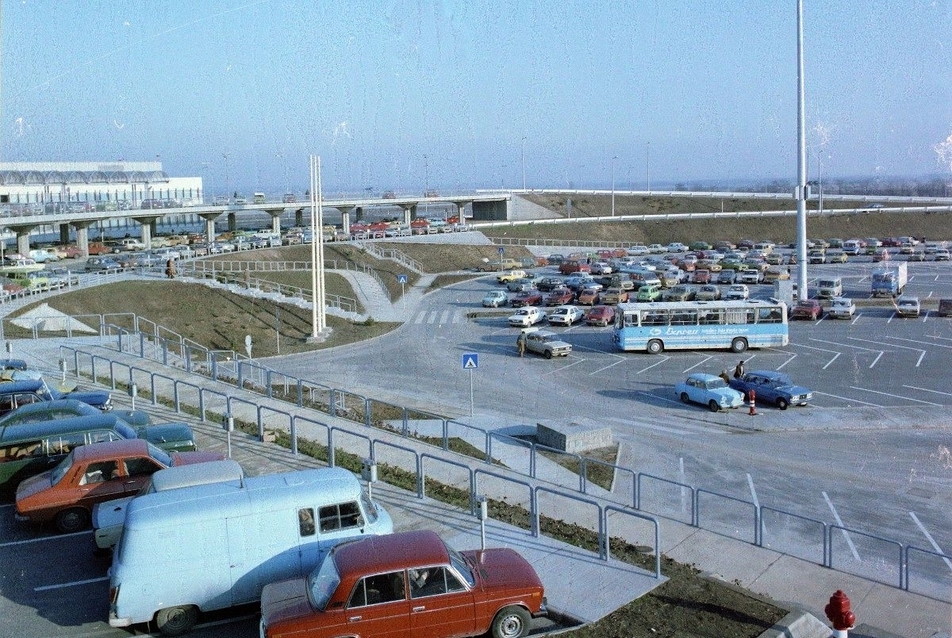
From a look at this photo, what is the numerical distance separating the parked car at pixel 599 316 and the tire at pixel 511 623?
33004 mm

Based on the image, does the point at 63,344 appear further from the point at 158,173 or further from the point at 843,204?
the point at 843,204

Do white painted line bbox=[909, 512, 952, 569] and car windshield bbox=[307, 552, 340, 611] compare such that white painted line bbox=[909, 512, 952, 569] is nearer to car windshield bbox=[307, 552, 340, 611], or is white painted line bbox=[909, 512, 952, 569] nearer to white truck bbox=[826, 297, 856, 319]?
car windshield bbox=[307, 552, 340, 611]

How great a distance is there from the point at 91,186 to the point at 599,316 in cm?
6807

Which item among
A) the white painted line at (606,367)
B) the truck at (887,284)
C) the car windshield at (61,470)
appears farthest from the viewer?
the truck at (887,284)

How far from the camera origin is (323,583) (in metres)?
9.26

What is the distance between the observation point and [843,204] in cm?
11794

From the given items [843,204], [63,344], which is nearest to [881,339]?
[63,344]

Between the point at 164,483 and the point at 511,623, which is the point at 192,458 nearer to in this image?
the point at 164,483

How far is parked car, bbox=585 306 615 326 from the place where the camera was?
4200cm

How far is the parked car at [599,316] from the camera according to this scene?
42000 millimetres

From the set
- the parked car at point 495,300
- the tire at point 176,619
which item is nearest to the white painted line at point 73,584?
the tire at point 176,619

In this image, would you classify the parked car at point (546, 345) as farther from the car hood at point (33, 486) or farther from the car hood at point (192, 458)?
the car hood at point (33, 486)

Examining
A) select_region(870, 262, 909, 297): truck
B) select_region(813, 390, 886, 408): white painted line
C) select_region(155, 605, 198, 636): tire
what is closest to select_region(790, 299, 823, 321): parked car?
select_region(870, 262, 909, 297): truck

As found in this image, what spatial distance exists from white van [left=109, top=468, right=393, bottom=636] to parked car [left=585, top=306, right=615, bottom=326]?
3195 centimetres
